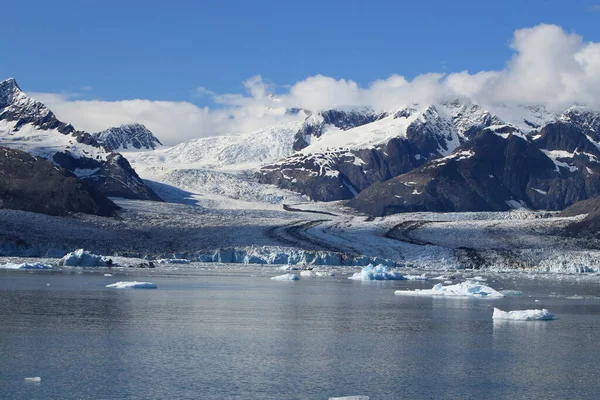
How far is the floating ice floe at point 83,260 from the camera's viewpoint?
→ 81.3 metres

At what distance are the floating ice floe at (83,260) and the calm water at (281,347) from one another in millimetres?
30187

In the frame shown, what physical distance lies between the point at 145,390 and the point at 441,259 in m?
84.0

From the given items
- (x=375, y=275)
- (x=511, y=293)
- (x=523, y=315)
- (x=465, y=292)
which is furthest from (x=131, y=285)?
(x=375, y=275)

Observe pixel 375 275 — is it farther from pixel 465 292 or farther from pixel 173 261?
pixel 173 261

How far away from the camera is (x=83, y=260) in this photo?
82.4 metres

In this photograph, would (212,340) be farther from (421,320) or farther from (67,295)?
(67,295)

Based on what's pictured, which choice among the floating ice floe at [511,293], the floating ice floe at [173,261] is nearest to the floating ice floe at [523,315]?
the floating ice floe at [511,293]

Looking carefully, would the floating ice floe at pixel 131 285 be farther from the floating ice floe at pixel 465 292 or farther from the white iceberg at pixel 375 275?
the white iceberg at pixel 375 275

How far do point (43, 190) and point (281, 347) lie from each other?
382 ft

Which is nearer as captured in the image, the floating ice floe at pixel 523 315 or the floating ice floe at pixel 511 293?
the floating ice floe at pixel 523 315

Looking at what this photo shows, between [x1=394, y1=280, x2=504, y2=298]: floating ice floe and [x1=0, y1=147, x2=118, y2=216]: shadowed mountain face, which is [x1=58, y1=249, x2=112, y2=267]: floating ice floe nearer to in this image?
[x1=394, y1=280, x2=504, y2=298]: floating ice floe

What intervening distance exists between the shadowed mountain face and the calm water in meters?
84.4

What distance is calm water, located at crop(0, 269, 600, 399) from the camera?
24.4 m

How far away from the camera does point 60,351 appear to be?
28.8 m
